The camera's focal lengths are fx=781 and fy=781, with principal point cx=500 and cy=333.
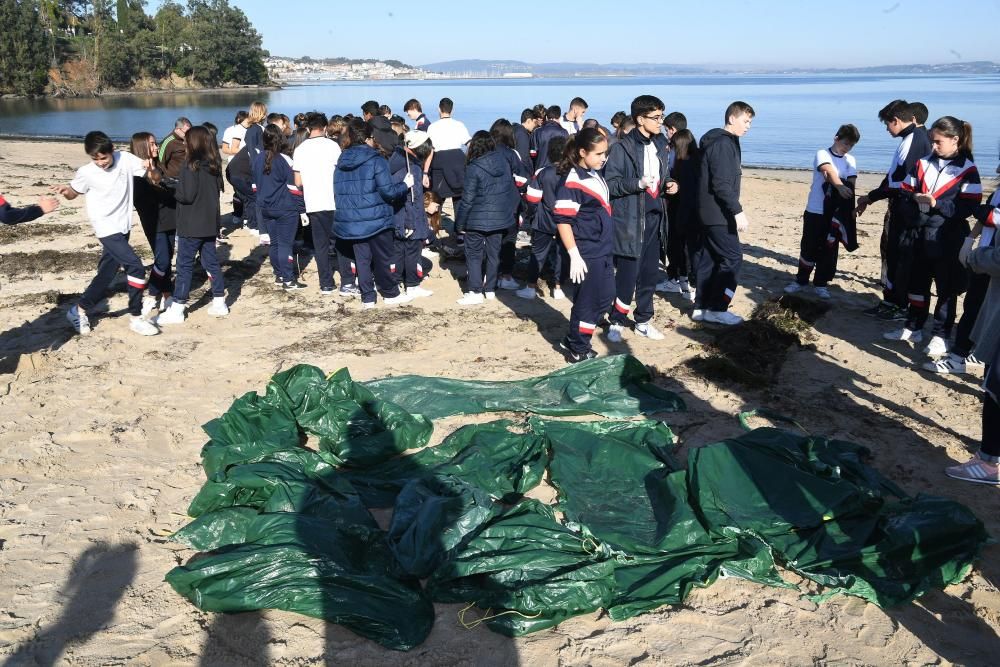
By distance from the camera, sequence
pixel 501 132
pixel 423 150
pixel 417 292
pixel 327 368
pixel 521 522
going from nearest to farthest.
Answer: pixel 521 522, pixel 327 368, pixel 501 132, pixel 417 292, pixel 423 150

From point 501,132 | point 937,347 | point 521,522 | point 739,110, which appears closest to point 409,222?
point 501,132

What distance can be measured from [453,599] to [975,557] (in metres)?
2.37

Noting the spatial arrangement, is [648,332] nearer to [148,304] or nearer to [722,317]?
[722,317]

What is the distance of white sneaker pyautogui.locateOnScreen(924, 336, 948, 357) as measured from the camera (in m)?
6.20

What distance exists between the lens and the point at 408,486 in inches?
154

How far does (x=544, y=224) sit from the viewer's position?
25.2 ft

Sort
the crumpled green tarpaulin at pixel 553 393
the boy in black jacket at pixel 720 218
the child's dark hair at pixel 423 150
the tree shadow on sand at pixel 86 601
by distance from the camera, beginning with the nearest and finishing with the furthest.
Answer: the tree shadow on sand at pixel 86 601 → the crumpled green tarpaulin at pixel 553 393 → the boy in black jacket at pixel 720 218 → the child's dark hair at pixel 423 150

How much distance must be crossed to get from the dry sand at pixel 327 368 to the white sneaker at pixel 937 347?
0.46 ft

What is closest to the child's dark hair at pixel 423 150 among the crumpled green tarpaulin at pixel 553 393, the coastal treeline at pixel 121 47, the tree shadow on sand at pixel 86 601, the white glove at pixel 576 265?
the white glove at pixel 576 265

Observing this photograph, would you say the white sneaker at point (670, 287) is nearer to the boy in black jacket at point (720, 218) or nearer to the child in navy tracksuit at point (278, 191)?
the boy in black jacket at point (720, 218)

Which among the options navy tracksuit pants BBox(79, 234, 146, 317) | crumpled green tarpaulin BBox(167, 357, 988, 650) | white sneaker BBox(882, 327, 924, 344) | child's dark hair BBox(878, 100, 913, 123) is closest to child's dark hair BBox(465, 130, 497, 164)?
navy tracksuit pants BBox(79, 234, 146, 317)

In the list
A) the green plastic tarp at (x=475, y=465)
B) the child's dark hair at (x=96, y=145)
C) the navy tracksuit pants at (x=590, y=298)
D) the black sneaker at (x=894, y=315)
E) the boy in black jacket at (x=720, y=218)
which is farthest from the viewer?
the black sneaker at (x=894, y=315)

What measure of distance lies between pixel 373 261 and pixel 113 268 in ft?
7.53

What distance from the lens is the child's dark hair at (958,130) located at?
19.4 feet
